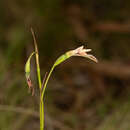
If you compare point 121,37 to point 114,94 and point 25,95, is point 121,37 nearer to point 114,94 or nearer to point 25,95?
point 114,94

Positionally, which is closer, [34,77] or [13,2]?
[34,77]

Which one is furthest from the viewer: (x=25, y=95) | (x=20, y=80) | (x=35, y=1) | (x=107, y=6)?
(x=107, y=6)

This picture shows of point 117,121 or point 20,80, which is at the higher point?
point 20,80

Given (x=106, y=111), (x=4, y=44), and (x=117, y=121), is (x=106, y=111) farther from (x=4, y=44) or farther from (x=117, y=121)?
(x=4, y=44)

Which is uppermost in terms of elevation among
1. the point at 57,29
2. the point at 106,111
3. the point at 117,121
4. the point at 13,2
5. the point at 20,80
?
the point at 13,2

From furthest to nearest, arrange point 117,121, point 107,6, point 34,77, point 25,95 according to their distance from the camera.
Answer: point 107,6
point 34,77
point 25,95
point 117,121

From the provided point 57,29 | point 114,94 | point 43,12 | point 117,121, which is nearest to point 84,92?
point 114,94
